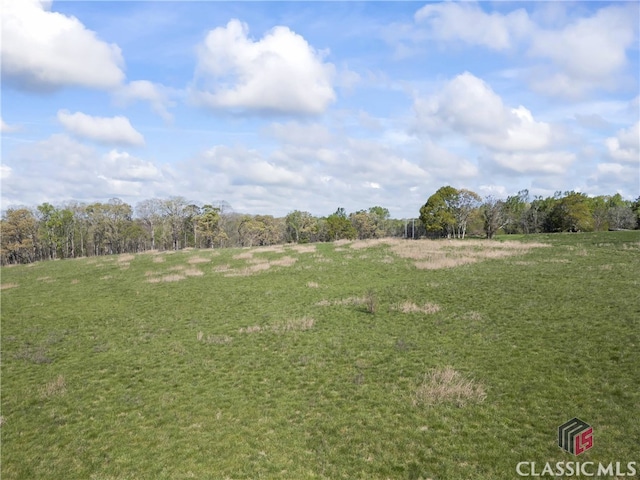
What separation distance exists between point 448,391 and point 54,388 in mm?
16173

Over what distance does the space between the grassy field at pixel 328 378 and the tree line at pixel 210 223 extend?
66412mm

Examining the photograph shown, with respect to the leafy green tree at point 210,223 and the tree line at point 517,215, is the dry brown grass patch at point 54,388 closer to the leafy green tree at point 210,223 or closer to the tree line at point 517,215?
the tree line at point 517,215

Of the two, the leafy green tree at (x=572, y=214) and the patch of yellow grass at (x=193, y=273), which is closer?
the patch of yellow grass at (x=193, y=273)

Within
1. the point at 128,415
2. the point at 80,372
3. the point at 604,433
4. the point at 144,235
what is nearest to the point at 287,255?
the point at 80,372

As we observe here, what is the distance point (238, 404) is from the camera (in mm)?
13211

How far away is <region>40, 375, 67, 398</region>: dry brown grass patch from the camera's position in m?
14.6

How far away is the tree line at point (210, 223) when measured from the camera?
3861 inches

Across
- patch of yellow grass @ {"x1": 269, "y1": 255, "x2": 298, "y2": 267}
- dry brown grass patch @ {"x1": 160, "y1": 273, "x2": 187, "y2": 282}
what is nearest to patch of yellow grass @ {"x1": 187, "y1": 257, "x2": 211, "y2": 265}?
dry brown grass patch @ {"x1": 160, "y1": 273, "x2": 187, "y2": 282}

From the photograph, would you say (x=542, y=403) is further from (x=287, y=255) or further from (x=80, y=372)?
(x=287, y=255)

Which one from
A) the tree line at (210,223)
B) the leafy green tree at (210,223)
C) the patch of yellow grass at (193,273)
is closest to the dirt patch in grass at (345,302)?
the patch of yellow grass at (193,273)

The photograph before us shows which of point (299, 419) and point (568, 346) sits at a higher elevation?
point (568, 346)

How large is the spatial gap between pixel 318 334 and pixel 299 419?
817cm

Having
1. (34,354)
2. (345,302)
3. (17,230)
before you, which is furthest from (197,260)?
(17,230)

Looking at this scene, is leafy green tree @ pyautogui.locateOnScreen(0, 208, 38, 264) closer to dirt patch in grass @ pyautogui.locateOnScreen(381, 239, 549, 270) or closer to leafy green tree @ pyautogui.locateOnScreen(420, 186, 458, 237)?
dirt patch in grass @ pyautogui.locateOnScreen(381, 239, 549, 270)
